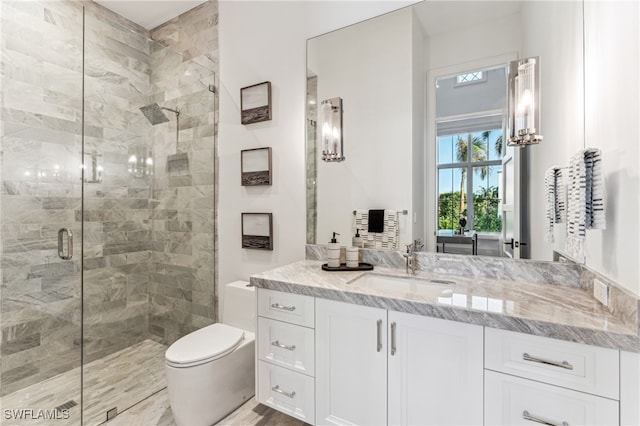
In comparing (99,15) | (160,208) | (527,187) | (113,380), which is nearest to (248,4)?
(99,15)

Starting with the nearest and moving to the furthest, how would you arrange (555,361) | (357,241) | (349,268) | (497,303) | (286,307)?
(555,361), (497,303), (286,307), (349,268), (357,241)

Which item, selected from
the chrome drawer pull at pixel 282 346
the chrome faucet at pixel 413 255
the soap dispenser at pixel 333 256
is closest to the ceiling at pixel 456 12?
the chrome faucet at pixel 413 255

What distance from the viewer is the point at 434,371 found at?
112 centimetres

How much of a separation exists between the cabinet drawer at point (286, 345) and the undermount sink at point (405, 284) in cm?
36

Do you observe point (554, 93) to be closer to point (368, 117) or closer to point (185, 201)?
point (368, 117)

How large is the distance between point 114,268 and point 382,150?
2.29 metres

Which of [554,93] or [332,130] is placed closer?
[554,93]

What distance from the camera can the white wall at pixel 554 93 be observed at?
124 centimetres

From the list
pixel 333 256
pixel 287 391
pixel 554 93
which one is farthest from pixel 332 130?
pixel 287 391

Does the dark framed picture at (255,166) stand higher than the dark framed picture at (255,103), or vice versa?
the dark framed picture at (255,103)

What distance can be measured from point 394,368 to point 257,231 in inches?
54.6

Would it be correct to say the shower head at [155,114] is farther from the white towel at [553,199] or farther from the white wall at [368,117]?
the white towel at [553,199]

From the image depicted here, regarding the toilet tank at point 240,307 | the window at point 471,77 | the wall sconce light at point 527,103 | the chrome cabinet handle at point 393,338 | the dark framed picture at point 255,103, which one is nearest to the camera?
the chrome cabinet handle at point 393,338

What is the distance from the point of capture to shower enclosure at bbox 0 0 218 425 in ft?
6.28
